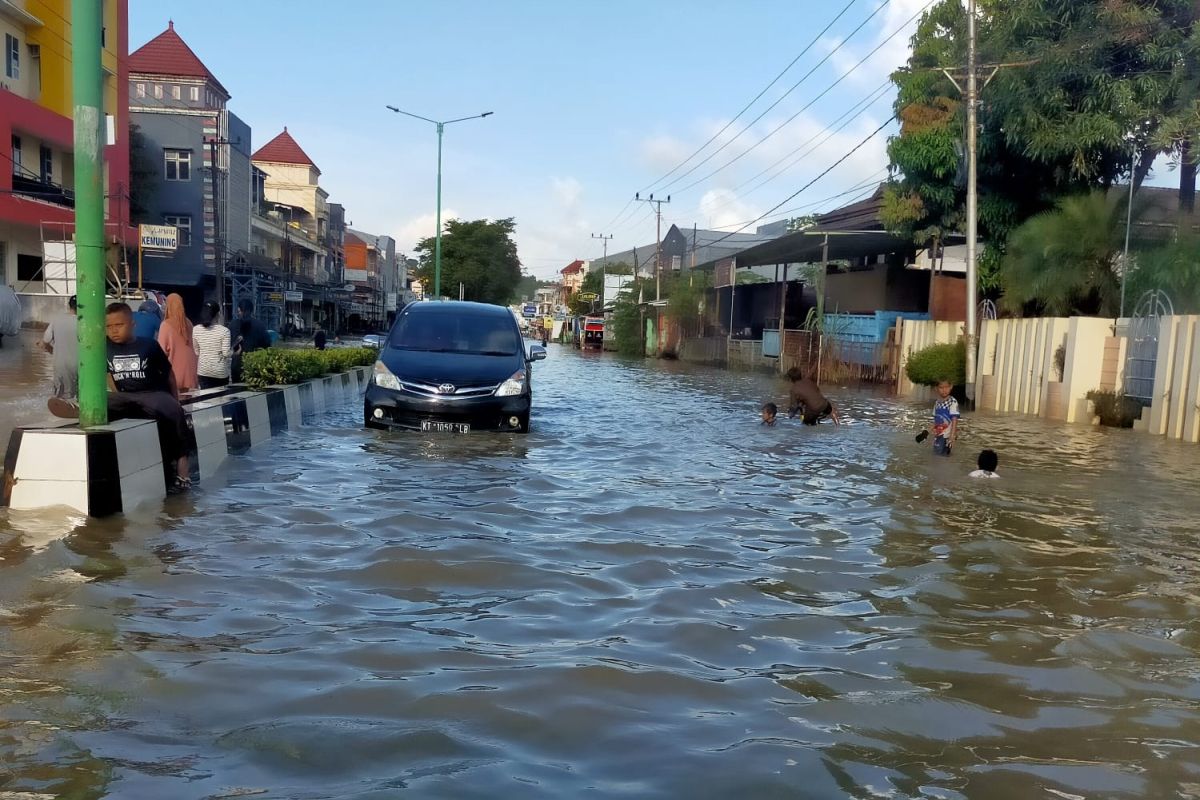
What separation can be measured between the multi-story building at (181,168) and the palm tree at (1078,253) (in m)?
32.8

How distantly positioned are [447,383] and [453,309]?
81.8 inches

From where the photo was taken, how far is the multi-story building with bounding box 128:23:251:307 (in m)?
44.9

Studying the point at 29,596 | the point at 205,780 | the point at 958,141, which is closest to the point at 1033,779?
the point at 205,780

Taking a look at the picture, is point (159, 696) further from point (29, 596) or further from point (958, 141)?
point (958, 141)

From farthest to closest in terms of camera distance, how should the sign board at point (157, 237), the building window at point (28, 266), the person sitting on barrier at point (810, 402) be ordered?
the sign board at point (157, 237), the building window at point (28, 266), the person sitting on barrier at point (810, 402)

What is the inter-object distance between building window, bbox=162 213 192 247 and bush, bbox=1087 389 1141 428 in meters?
37.7

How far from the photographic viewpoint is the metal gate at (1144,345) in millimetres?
17297

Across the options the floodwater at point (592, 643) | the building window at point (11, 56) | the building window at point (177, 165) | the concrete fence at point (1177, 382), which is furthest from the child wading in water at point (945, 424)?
the building window at point (177, 165)

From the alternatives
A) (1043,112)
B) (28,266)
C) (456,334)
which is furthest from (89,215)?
(28,266)

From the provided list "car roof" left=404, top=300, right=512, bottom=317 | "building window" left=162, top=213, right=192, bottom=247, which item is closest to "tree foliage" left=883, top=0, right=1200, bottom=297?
"car roof" left=404, top=300, right=512, bottom=317

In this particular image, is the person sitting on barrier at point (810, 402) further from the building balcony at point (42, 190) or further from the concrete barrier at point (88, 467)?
the building balcony at point (42, 190)

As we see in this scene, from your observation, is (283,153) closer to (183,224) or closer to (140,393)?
(183,224)

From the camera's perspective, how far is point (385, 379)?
38.1 ft

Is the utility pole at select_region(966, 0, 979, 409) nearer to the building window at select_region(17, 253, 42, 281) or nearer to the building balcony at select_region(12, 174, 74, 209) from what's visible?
the building balcony at select_region(12, 174, 74, 209)
